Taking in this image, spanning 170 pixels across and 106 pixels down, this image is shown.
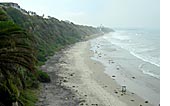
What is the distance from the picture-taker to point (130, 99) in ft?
69.1

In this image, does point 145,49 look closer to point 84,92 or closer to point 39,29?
point 39,29

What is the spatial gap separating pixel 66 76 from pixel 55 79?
92.3 inches

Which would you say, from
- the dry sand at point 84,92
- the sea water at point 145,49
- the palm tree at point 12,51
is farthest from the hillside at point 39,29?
the sea water at point 145,49

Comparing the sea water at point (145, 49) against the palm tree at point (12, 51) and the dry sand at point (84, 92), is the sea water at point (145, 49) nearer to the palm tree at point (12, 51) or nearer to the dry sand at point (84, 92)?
the dry sand at point (84, 92)

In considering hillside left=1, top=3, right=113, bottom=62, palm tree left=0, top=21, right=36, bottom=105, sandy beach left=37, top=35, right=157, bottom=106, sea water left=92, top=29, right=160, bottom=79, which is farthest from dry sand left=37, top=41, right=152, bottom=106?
palm tree left=0, top=21, right=36, bottom=105

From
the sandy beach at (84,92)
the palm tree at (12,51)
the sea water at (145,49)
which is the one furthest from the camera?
the sea water at (145,49)

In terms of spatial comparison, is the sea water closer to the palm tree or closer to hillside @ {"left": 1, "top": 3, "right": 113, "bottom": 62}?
hillside @ {"left": 1, "top": 3, "right": 113, "bottom": 62}

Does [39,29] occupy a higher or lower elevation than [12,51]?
higher

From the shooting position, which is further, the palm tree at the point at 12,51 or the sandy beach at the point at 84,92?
the sandy beach at the point at 84,92

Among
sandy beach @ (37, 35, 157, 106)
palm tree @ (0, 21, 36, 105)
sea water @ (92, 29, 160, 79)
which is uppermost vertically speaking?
palm tree @ (0, 21, 36, 105)

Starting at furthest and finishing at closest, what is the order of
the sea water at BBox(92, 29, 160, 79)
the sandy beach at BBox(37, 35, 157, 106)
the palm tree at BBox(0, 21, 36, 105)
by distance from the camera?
the sea water at BBox(92, 29, 160, 79) → the sandy beach at BBox(37, 35, 157, 106) → the palm tree at BBox(0, 21, 36, 105)

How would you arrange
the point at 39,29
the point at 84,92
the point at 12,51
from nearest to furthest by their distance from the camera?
1. the point at 12,51
2. the point at 84,92
3. the point at 39,29

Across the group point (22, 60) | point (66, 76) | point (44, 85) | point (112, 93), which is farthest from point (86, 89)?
point (22, 60)

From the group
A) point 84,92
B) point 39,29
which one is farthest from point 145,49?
point 84,92
